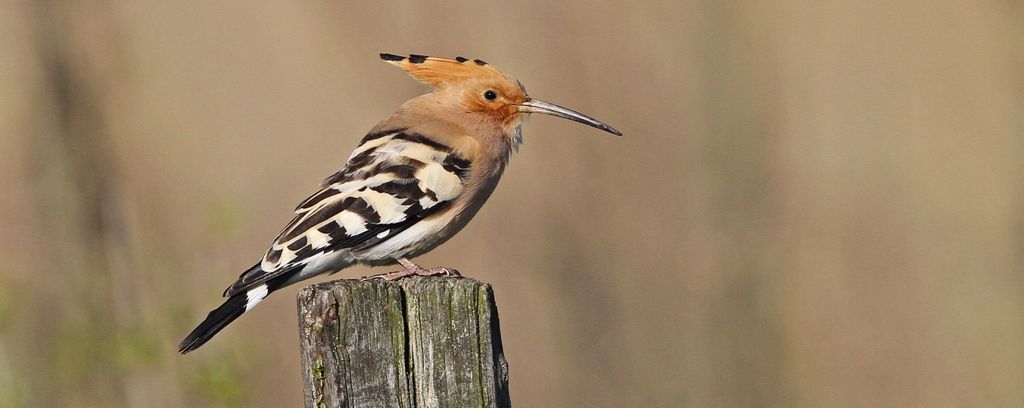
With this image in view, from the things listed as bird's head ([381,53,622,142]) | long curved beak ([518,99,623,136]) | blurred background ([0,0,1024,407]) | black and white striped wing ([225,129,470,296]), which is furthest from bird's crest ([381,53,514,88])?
blurred background ([0,0,1024,407])

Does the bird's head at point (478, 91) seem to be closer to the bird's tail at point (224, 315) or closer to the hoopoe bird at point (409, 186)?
the hoopoe bird at point (409, 186)

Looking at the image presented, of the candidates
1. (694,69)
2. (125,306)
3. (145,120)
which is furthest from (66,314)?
(694,69)

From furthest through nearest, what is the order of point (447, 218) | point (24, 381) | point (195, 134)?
point (195, 134)
point (24, 381)
point (447, 218)

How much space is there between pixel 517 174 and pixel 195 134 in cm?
153

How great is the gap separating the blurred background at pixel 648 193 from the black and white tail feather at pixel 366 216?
2.99ft

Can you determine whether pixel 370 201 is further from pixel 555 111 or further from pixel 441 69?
pixel 555 111

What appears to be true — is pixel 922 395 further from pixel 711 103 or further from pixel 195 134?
pixel 195 134

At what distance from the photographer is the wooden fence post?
2.10 m

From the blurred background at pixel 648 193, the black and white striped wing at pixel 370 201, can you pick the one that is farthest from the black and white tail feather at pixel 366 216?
the blurred background at pixel 648 193

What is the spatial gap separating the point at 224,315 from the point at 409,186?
670mm

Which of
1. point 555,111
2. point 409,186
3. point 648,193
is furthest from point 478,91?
point 648,193

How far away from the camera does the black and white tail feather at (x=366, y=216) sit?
3.09m

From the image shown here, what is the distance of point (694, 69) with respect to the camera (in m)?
4.59

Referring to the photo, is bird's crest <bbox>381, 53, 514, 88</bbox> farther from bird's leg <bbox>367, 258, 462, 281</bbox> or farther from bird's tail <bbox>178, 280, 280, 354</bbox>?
bird's tail <bbox>178, 280, 280, 354</bbox>
